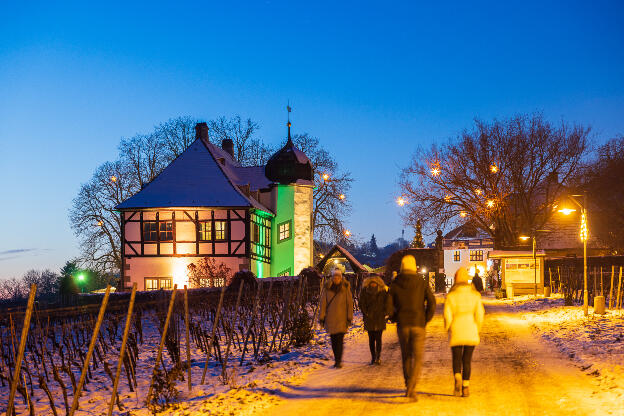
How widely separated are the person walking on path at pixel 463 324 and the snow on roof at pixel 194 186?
95.2 feet

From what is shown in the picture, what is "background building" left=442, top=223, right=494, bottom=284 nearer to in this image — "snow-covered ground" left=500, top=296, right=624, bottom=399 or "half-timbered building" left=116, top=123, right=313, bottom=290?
"half-timbered building" left=116, top=123, right=313, bottom=290

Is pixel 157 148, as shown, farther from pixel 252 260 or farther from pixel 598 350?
pixel 598 350

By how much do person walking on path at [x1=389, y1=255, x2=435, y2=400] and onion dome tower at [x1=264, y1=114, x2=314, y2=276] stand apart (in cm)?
3494

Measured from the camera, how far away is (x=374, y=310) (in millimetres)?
11031

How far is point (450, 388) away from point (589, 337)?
6672 mm

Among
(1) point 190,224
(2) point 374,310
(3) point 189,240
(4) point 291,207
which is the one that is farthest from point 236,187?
(2) point 374,310

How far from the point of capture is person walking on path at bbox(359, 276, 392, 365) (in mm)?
11023

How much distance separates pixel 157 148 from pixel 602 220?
31021 mm

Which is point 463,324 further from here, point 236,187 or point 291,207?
point 291,207

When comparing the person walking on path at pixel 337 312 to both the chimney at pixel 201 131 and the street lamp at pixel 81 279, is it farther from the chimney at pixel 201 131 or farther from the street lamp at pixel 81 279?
the chimney at pixel 201 131

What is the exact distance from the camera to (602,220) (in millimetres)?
44812

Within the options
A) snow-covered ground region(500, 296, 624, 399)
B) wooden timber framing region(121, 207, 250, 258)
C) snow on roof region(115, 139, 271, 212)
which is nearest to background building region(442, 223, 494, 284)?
snow on roof region(115, 139, 271, 212)

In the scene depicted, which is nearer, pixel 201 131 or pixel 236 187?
pixel 236 187

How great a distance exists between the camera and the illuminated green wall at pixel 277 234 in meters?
43.4
